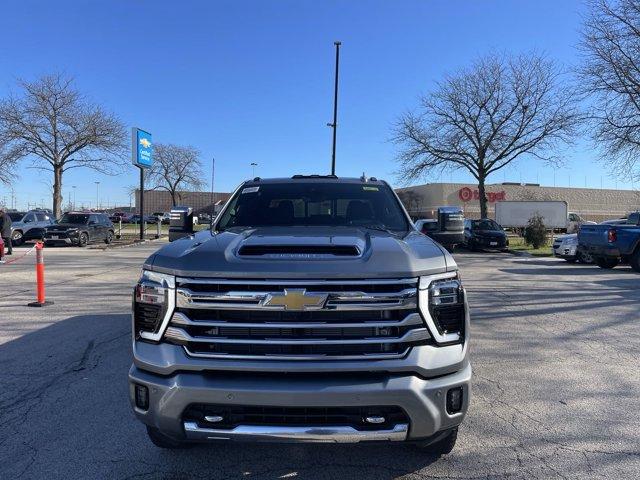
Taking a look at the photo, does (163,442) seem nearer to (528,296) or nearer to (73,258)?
(528,296)

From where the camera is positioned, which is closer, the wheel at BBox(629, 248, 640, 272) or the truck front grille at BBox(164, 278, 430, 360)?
the truck front grille at BBox(164, 278, 430, 360)

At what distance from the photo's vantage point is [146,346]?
2967 millimetres

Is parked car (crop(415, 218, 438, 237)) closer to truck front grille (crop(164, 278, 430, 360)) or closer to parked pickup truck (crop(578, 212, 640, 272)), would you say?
truck front grille (crop(164, 278, 430, 360))

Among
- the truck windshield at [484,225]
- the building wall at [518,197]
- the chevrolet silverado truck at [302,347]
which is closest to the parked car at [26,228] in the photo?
the truck windshield at [484,225]

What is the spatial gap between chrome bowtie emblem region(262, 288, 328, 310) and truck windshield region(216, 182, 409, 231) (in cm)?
160

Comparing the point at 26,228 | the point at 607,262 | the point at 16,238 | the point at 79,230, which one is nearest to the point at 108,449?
the point at 607,262

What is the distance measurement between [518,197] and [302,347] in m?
61.7

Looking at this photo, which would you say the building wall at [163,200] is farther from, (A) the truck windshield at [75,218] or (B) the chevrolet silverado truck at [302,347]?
(B) the chevrolet silverado truck at [302,347]

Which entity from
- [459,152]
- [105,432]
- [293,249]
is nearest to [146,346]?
[293,249]

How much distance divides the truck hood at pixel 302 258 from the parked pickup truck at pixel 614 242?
14.0 metres

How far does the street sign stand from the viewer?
98.8ft

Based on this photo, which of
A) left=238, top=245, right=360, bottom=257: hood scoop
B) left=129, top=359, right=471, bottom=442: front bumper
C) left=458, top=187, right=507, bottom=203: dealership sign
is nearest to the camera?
left=129, top=359, right=471, bottom=442: front bumper

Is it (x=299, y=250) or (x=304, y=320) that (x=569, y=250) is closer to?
(x=299, y=250)

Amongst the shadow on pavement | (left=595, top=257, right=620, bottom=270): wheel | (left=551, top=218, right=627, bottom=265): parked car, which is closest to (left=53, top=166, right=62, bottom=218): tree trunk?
(left=551, top=218, right=627, bottom=265): parked car
